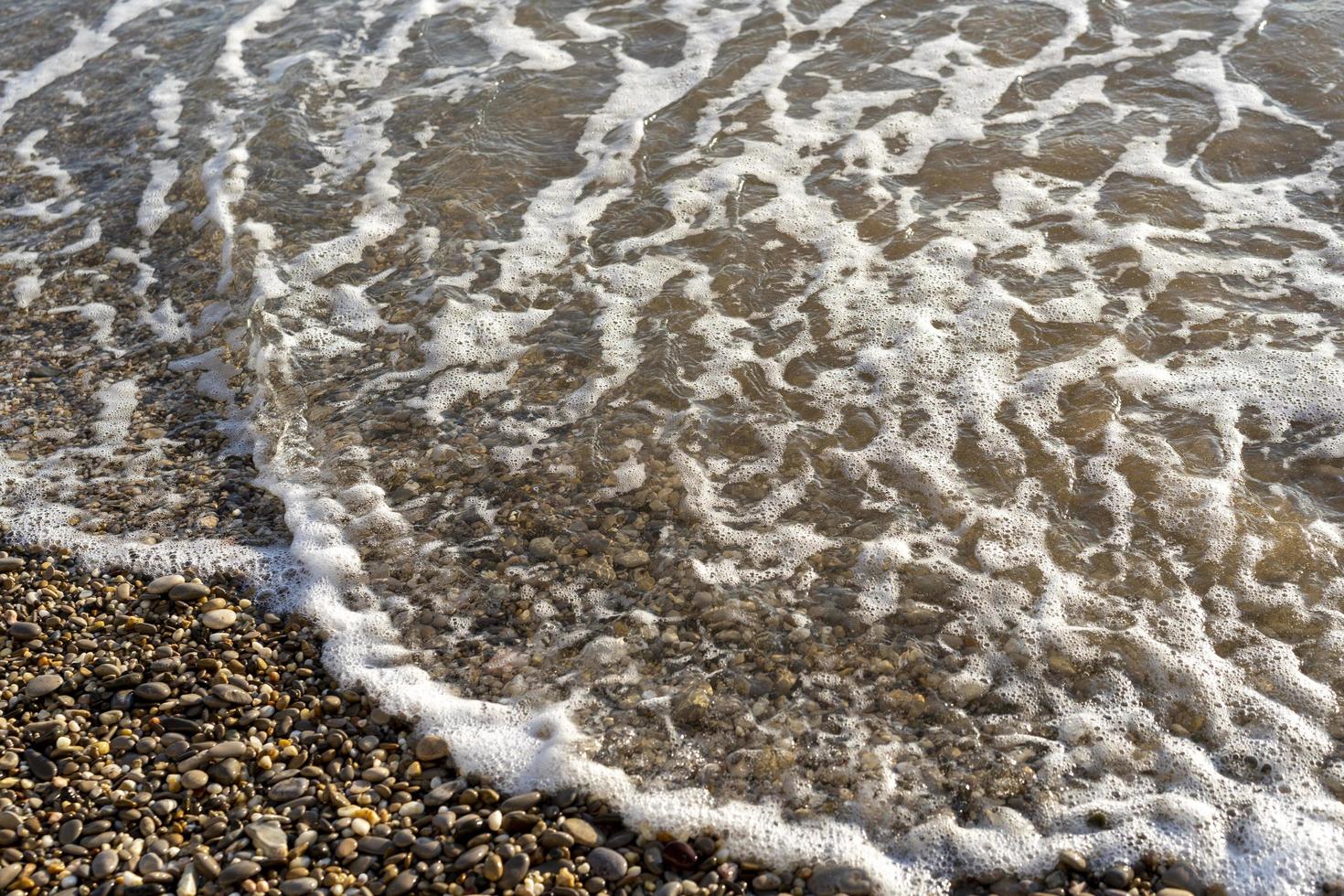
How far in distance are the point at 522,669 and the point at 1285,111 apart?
5.38 meters

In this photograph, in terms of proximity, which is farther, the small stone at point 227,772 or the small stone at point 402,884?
the small stone at point 227,772

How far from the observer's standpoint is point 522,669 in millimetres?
3514

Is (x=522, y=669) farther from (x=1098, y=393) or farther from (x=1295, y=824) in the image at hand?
(x=1098, y=393)

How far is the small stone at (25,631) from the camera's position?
3.48m

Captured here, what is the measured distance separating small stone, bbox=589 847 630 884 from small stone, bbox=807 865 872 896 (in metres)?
0.51

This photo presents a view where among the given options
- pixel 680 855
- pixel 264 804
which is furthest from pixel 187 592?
pixel 680 855

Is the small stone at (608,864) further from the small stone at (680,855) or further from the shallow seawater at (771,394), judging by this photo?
the shallow seawater at (771,394)

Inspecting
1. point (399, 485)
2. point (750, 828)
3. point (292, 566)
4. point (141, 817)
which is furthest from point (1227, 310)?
point (141, 817)

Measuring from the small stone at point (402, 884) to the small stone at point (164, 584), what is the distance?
149cm

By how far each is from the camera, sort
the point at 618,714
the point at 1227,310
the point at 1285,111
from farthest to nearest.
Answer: the point at 1285,111 < the point at 1227,310 < the point at 618,714

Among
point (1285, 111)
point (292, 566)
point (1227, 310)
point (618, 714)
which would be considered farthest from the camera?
point (1285, 111)

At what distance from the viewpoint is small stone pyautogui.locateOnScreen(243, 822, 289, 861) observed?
2865 millimetres

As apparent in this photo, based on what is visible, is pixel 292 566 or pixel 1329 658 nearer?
pixel 1329 658

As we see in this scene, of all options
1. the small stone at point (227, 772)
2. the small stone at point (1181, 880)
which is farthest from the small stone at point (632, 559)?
the small stone at point (1181, 880)
